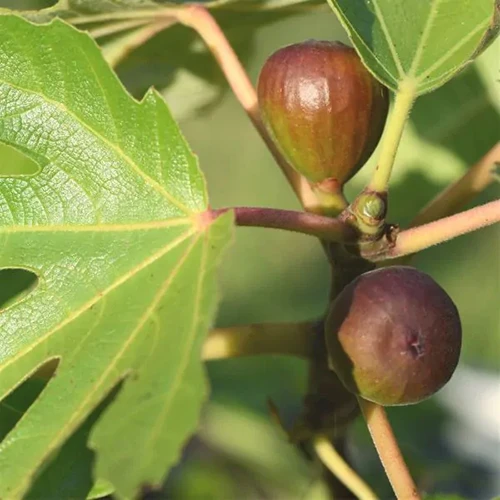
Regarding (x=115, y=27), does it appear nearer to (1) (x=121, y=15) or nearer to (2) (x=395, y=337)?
(1) (x=121, y=15)

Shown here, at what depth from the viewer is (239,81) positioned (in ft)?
3.38

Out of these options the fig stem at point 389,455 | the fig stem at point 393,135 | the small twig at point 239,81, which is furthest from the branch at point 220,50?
Result: the fig stem at point 389,455

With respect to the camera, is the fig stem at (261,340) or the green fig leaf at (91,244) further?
the fig stem at (261,340)

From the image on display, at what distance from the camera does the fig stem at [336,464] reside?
98 centimetres

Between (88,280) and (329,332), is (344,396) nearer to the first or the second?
(329,332)

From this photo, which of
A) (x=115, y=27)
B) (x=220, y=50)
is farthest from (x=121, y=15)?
(x=220, y=50)

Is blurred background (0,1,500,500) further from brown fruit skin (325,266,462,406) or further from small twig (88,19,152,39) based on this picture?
brown fruit skin (325,266,462,406)

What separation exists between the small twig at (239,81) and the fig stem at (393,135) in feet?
0.35

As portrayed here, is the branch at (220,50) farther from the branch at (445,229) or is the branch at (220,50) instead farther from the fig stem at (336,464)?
the fig stem at (336,464)

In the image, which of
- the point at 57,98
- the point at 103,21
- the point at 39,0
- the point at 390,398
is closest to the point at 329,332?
the point at 390,398

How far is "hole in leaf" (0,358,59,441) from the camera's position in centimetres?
94

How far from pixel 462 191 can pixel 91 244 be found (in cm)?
37

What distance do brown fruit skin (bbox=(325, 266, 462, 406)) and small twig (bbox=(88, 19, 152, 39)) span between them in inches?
18.8

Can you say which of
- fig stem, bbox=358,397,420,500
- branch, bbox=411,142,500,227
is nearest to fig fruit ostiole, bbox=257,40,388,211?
branch, bbox=411,142,500,227
